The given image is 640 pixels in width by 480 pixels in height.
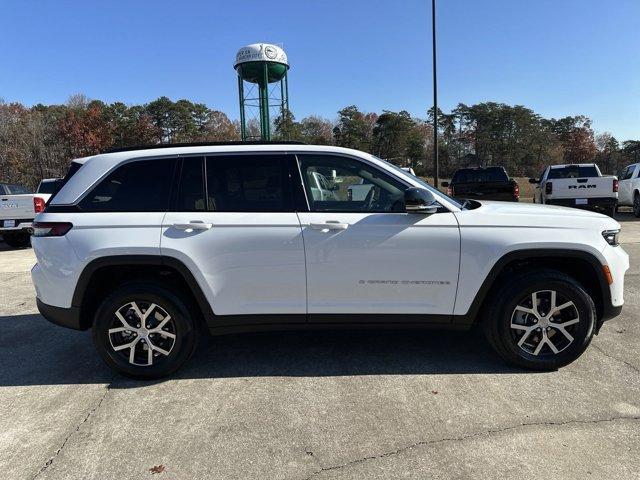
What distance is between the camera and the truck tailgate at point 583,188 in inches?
509

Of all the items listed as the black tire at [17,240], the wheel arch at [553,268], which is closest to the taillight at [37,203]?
the black tire at [17,240]

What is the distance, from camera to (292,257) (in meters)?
3.73

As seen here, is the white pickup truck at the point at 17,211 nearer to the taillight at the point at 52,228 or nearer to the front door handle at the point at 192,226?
the taillight at the point at 52,228

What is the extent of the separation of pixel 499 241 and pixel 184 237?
2464 mm

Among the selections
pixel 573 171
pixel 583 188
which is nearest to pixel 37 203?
pixel 583 188

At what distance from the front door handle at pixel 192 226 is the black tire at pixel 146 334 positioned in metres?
0.53

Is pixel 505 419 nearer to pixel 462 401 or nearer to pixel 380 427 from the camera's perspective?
pixel 462 401

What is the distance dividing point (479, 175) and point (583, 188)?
9.68 ft

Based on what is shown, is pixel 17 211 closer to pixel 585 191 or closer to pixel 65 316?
pixel 65 316

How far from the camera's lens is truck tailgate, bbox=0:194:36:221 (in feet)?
37.2

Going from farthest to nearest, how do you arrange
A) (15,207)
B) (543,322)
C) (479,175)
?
(479,175) < (15,207) < (543,322)

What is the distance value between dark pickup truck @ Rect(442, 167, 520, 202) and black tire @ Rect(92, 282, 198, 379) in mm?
11585

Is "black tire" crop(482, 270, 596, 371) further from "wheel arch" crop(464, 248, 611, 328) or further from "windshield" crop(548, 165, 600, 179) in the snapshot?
"windshield" crop(548, 165, 600, 179)

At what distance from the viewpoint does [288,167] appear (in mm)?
3881
